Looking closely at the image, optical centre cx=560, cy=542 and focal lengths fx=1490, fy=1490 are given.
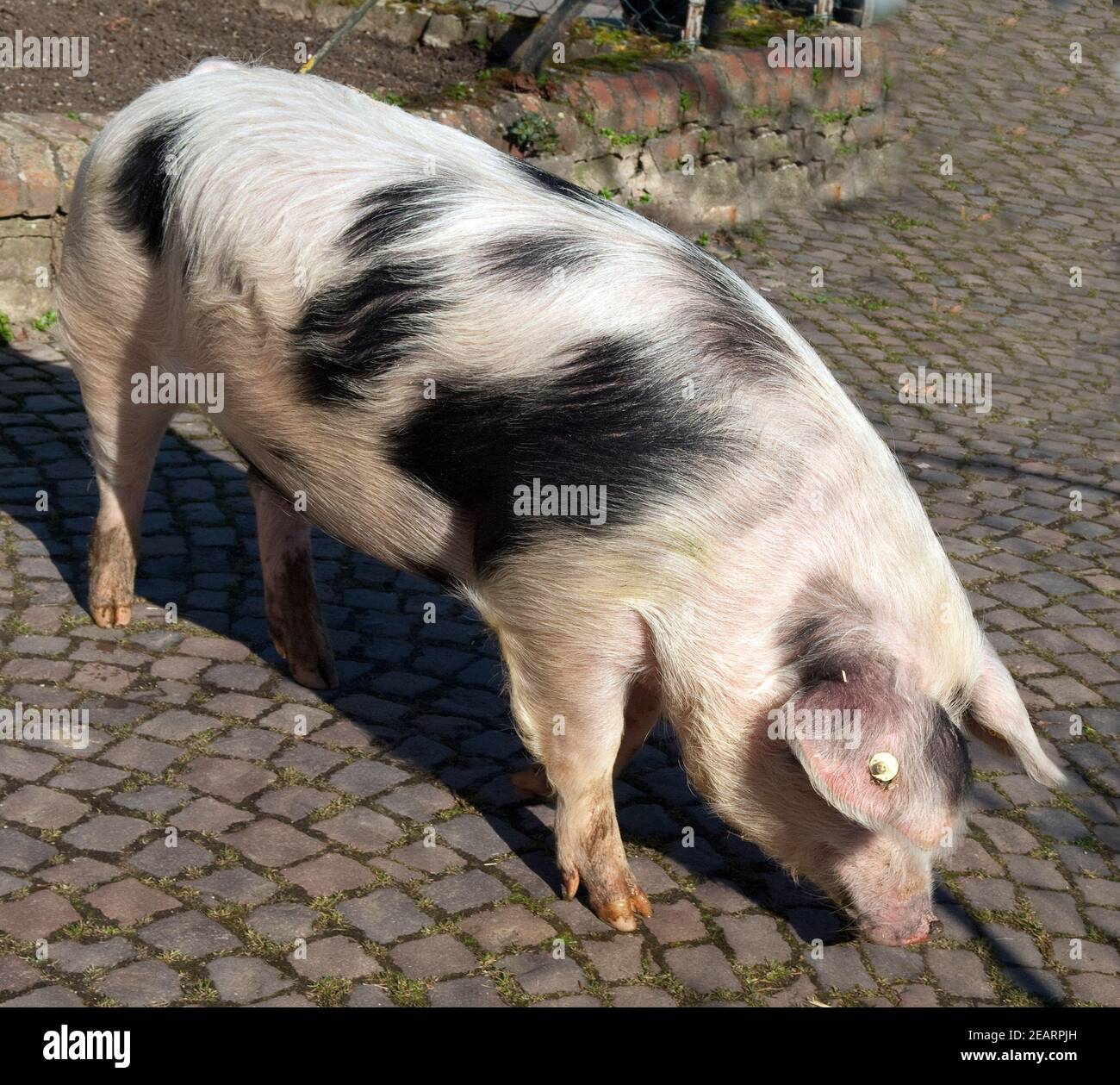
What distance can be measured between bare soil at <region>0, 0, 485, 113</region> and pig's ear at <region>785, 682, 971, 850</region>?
19.9 feet

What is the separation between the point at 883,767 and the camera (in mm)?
3287

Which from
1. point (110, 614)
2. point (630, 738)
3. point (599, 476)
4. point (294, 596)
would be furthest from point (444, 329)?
point (110, 614)

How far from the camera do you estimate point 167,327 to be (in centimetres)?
446

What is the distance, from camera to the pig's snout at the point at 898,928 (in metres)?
3.65

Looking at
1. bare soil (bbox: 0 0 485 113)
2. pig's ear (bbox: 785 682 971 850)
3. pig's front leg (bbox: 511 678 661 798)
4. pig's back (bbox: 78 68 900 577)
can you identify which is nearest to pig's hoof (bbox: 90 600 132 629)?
pig's back (bbox: 78 68 900 577)

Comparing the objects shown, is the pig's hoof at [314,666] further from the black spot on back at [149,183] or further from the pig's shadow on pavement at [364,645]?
the black spot on back at [149,183]

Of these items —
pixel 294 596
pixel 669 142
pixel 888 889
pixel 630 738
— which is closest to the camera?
pixel 888 889

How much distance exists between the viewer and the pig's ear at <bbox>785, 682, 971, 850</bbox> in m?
3.31

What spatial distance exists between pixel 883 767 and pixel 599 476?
0.93 meters

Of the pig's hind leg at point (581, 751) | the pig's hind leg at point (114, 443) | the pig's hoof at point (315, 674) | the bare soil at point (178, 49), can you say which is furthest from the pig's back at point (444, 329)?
the bare soil at point (178, 49)

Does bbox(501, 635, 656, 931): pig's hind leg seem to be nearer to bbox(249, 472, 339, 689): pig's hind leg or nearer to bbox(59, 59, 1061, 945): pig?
bbox(59, 59, 1061, 945): pig

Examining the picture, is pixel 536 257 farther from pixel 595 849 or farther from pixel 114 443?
pixel 114 443

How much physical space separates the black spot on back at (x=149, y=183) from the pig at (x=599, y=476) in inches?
1.1

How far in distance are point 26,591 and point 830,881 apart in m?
3.05
